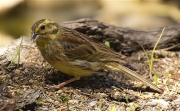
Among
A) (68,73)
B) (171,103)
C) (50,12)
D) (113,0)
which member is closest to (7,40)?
(50,12)

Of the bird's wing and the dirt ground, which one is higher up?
the bird's wing

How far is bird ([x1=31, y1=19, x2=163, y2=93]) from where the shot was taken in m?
5.74

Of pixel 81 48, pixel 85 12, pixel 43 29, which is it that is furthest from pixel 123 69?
pixel 85 12

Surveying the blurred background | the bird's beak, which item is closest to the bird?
the bird's beak

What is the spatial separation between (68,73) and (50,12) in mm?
5900

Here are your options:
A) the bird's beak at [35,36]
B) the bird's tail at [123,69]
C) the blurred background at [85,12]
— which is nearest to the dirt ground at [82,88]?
the bird's tail at [123,69]

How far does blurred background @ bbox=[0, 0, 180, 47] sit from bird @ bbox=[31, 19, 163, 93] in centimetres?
454

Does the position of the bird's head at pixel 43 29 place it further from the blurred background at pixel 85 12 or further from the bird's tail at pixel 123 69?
the blurred background at pixel 85 12

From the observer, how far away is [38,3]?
1183cm

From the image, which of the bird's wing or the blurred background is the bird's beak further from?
the blurred background

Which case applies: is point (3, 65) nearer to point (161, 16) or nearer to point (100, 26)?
point (100, 26)

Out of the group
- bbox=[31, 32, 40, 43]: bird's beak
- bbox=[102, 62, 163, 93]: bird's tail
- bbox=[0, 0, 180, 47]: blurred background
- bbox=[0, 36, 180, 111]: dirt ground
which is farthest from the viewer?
bbox=[0, 0, 180, 47]: blurred background

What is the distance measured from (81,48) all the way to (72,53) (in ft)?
0.57

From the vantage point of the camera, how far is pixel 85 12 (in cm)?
1138
